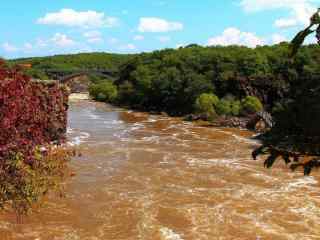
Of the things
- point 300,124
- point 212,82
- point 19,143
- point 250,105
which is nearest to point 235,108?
point 250,105

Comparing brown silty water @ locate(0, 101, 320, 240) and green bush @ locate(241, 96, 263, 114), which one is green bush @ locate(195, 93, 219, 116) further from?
brown silty water @ locate(0, 101, 320, 240)

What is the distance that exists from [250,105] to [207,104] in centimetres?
514

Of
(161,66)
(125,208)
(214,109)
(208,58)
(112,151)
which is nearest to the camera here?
(125,208)

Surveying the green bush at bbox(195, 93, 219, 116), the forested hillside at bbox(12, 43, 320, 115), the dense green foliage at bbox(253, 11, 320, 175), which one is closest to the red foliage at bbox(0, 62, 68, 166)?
the dense green foliage at bbox(253, 11, 320, 175)

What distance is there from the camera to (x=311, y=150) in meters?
5.79

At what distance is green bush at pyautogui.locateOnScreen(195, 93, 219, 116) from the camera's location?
58647mm

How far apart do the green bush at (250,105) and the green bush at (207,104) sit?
11.3 feet

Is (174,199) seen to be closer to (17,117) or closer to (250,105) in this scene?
(17,117)

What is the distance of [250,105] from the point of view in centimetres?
5794

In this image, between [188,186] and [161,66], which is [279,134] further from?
[161,66]

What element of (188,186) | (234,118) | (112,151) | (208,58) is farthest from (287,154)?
(208,58)

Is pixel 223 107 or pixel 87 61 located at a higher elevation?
pixel 87 61

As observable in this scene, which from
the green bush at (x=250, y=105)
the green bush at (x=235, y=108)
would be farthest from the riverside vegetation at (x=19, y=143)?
the green bush at (x=250, y=105)

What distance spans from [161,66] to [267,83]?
26.5 m
